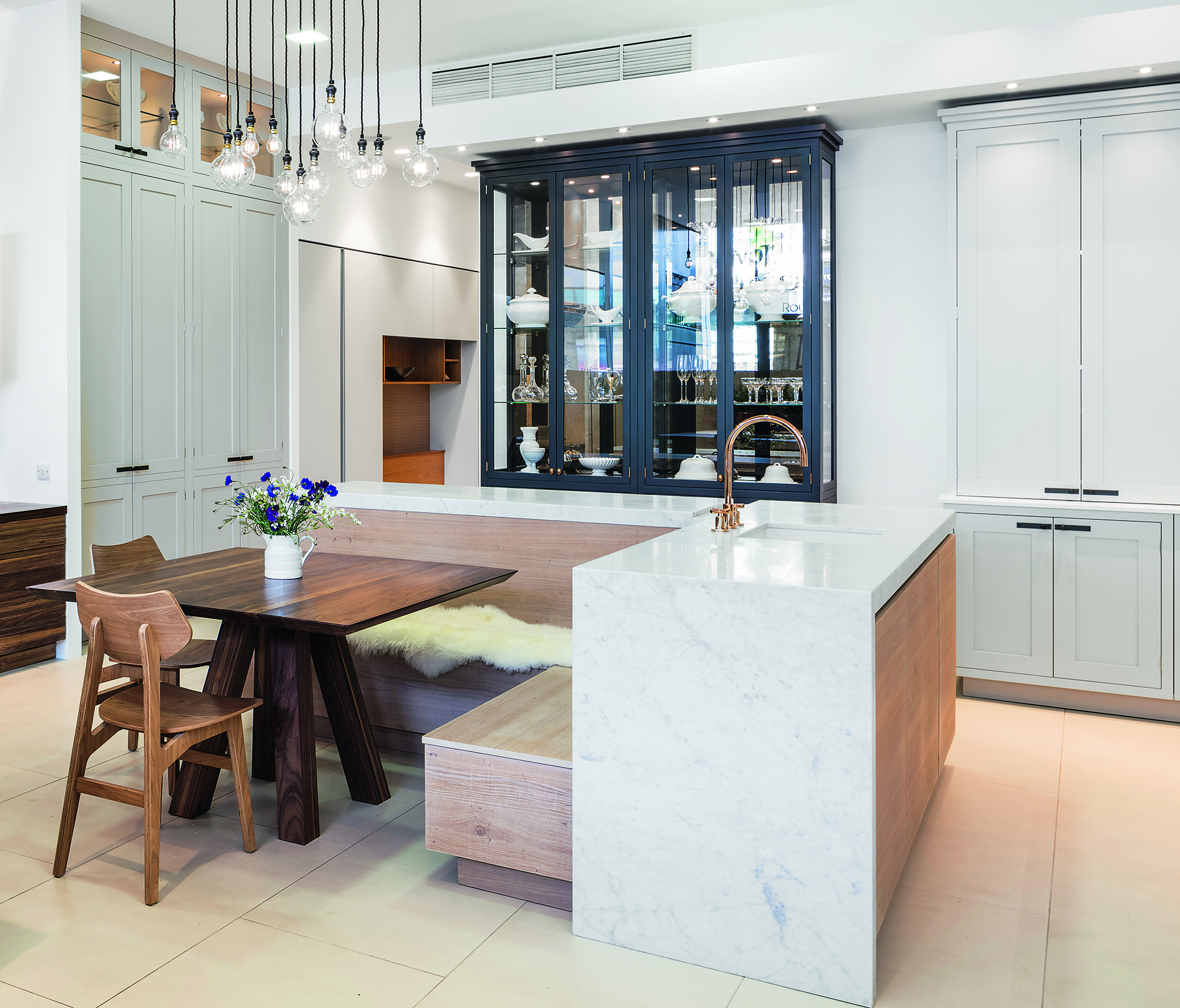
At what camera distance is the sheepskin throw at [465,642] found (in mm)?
3148

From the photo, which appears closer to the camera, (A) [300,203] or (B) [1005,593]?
(A) [300,203]

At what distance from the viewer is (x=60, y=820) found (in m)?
2.81

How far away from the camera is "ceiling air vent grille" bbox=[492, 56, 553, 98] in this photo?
4.71 metres

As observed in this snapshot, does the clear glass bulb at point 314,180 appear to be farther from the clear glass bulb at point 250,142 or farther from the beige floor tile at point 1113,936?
the beige floor tile at point 1113,936

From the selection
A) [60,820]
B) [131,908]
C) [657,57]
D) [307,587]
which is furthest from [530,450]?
[131,908]

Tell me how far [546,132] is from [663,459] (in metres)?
1.70

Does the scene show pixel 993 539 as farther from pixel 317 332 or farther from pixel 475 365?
pixel 475 365

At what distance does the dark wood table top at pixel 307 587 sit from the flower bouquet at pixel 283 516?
6 centimetres

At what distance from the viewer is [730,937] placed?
2.08 metres

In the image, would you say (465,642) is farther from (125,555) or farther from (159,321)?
(159,321)

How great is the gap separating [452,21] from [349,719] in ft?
10.6

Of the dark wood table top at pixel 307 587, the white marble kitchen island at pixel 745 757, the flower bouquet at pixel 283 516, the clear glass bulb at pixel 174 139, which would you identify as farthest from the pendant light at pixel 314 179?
the white marble kitchen island at pixel 745 757

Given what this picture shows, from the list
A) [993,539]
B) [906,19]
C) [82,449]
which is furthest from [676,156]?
[82,449]

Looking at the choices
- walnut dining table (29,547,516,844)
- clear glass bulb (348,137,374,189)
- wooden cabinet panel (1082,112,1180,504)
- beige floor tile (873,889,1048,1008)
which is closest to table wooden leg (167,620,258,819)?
walnut dining table (29,547,516,844)
